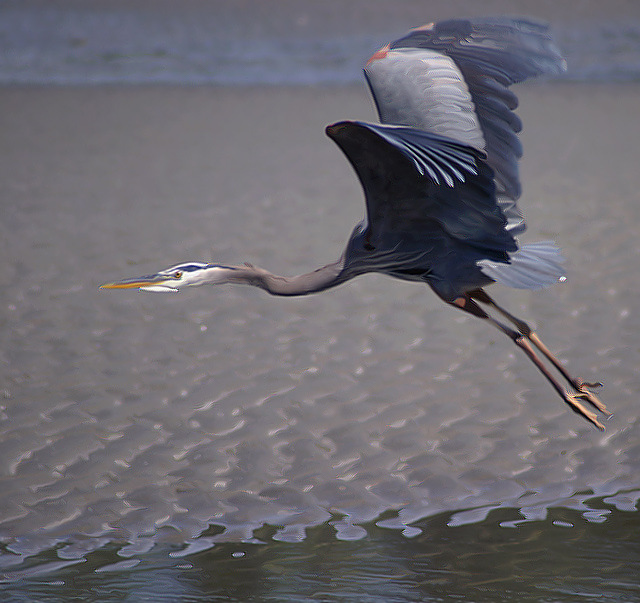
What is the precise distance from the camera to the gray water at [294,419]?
353 centimetres

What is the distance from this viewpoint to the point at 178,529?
12.3 feet

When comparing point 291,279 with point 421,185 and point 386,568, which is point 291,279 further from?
point 386,568

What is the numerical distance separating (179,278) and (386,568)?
4.62 feet

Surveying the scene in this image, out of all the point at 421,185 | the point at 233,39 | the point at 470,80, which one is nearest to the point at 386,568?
the point at 421,185

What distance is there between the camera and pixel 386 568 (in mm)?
3490

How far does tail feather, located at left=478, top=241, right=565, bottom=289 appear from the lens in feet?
10.2

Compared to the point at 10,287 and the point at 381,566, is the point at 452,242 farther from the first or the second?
the point at 10,287

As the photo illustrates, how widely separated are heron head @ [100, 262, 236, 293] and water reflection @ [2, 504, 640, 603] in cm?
119

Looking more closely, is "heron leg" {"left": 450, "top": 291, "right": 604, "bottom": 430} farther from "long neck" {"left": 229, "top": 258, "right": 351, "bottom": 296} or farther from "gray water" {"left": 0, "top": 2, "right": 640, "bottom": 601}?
"gray water" {"left": 0, "top": 2, "right": 640, "bottom": 601}

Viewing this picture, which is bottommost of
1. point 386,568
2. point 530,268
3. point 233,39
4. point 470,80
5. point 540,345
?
point 386,568

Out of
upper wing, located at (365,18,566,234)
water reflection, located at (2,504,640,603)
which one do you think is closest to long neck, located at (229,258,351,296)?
upper wing, located at (365,18,566,234)

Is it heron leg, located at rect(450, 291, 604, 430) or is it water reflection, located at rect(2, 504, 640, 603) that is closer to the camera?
heron leg, located at rect(450, 291, 604, 430)

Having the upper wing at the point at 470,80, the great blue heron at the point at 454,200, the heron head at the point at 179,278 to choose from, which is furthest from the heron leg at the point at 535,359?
the heron head at the point at 179,278

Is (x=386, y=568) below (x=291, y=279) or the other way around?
below
